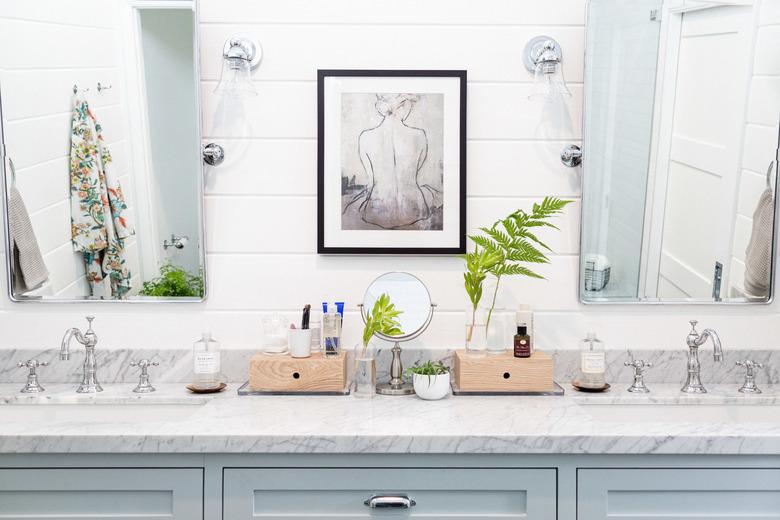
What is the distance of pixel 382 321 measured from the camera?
7.47 ft

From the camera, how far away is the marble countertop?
192 cm

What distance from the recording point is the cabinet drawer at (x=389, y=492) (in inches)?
77.1

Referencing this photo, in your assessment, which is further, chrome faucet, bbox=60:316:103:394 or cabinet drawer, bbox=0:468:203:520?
chrome faucet, bbox=60:316:103:394

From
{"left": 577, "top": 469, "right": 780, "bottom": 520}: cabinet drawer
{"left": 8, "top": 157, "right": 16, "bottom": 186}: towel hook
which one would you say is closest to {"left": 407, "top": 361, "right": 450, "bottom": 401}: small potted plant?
{"left": 577, "top": 469, "right": 780, "bottom": 520}: cabinet drawer

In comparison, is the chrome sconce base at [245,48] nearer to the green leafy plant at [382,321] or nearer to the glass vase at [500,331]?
the green leafy plant at [382,321]

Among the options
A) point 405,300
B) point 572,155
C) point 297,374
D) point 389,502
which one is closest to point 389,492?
point 389,502

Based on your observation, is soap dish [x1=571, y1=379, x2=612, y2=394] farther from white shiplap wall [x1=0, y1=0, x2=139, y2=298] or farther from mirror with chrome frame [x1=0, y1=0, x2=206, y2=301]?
white shiplap wall [x1=0, y1=0, x2=139, y2=298]

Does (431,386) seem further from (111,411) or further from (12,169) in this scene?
(12,169)

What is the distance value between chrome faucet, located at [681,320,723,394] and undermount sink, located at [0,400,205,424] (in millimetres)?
1225

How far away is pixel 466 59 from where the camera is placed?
Answer: 235 centimetres

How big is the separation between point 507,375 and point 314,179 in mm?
703

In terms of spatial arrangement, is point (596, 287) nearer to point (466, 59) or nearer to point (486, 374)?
point (486, 374)

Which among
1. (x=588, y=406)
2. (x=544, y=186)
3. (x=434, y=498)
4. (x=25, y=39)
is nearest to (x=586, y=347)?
(x=588, y=406)

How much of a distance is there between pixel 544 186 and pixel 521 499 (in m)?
0.82
